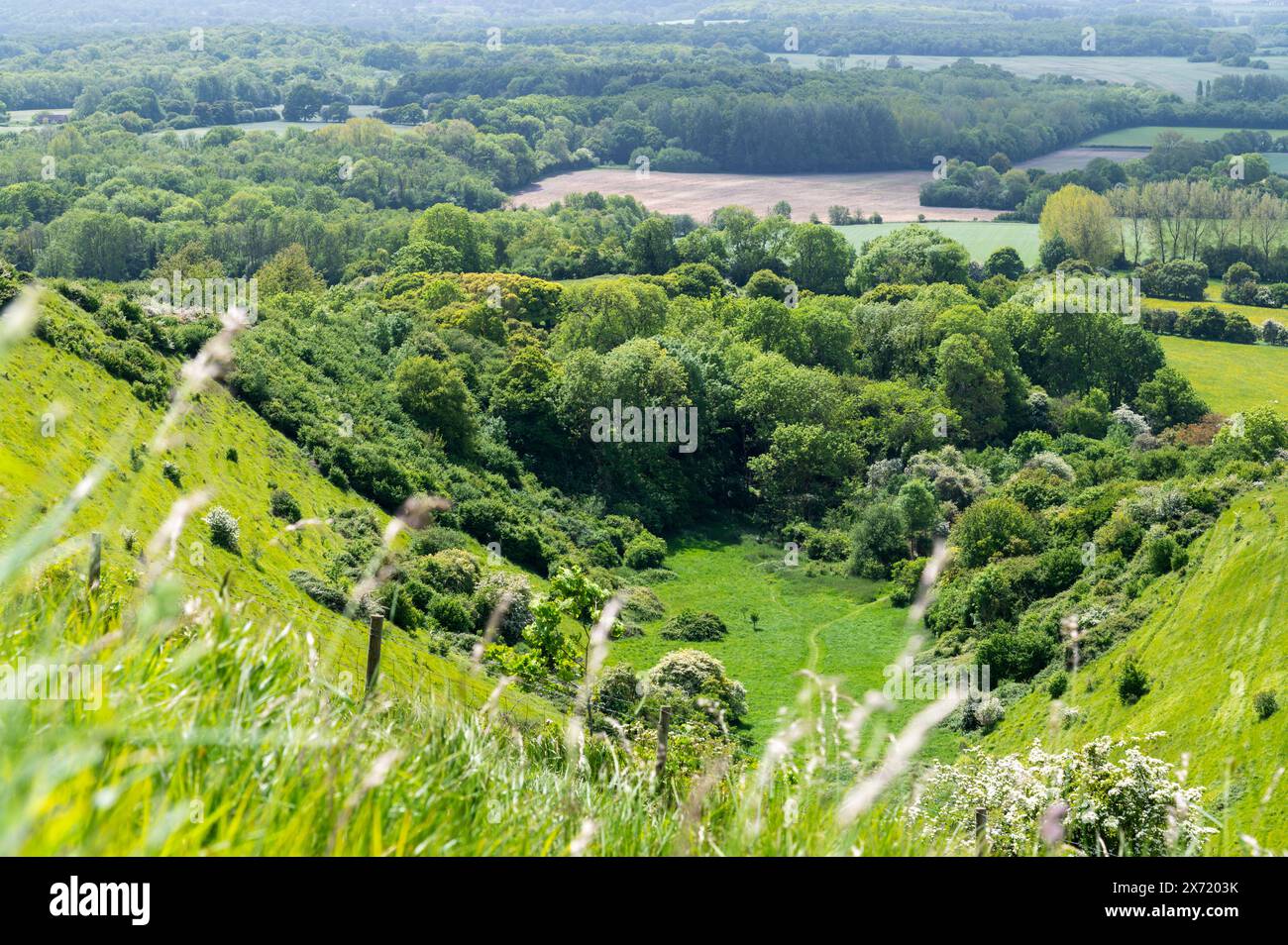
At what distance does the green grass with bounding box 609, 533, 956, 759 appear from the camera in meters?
50.2

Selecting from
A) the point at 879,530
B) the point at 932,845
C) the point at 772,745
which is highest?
the point at 772,745

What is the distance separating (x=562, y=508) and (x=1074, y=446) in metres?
32.2

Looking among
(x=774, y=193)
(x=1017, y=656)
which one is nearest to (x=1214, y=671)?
(x=1017, y=656)

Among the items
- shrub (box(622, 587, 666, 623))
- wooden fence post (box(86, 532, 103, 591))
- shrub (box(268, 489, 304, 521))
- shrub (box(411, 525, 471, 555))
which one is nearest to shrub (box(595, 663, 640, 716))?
shrub (box(622, 587, 666, 623))

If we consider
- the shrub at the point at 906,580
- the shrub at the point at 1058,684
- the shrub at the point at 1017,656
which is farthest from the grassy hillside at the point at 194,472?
the shrub at the point at 906,580

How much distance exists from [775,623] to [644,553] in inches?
390

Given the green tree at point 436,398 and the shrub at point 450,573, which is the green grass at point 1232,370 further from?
the shrub at point 450,573

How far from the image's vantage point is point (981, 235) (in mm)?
151500

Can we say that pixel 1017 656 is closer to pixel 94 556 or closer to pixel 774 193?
pixel 94 556

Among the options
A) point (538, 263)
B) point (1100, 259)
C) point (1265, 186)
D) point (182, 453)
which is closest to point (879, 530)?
point (182, 453)

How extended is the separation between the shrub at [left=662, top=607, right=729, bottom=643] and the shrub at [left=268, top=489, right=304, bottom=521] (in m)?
15.7

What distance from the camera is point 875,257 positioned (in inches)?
4756

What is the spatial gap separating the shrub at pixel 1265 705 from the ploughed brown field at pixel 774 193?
13433 centimetres
